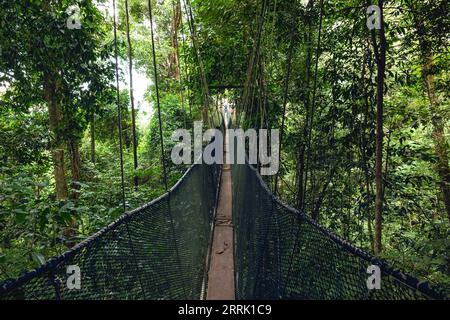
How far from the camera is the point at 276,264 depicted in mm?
1121

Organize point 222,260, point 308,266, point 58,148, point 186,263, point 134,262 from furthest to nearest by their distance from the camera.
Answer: point 58,148 < point 222,260 < point 186,263 < point 134,262 < point 308,266

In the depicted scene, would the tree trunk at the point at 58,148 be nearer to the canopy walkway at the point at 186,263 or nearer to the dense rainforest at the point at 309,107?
the dense rainforest at the point at 309,107

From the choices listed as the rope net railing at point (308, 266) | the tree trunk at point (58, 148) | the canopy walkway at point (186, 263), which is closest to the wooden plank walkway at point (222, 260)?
the canopy walkway at point (186, 263)

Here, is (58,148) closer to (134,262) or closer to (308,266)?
(134,262)

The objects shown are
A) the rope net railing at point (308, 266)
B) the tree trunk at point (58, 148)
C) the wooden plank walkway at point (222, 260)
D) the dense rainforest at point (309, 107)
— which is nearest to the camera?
the rope net railing at point (308, 266)

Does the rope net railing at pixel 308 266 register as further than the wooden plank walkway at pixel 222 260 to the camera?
No

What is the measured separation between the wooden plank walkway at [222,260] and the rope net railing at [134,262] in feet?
0.95

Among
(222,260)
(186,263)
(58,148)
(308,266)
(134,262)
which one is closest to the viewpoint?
(308,266)

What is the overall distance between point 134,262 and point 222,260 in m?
1.70

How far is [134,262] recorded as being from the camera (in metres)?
1.00

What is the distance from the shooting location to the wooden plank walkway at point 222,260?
6.97 feet

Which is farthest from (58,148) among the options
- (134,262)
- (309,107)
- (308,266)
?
(308,266)

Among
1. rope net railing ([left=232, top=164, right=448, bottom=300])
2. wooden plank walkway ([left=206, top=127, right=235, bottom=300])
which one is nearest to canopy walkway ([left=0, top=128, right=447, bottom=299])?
rope net railing ([left=232, top=164, right=448, bottom=300])
